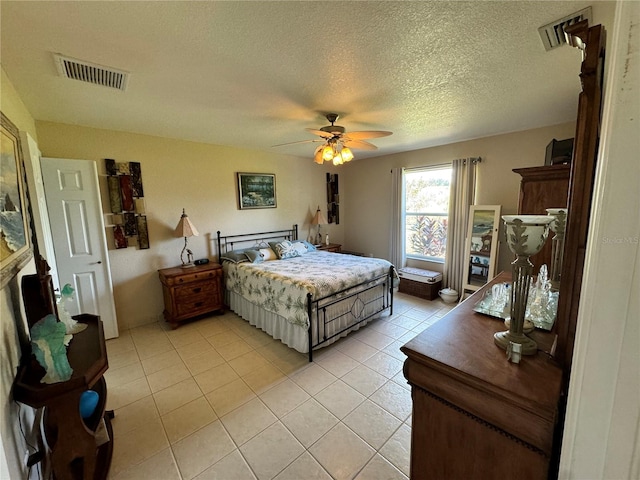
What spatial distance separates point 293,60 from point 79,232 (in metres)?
2.88

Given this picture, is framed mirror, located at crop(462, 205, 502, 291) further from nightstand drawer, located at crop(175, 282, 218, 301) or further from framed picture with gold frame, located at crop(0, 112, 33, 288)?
framed picture with gold frame, located at crop(0, 112, 33, 288)

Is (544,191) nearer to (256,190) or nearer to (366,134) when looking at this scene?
(366,134)

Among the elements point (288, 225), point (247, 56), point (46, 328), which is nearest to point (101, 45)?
point (247, 56)

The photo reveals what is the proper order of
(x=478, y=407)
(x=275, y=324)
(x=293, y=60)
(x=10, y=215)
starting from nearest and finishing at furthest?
(x=478, y=407), (x=10, y=215), (x=293, y=60), (x=275, y=324)

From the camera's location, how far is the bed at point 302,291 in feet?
9.00

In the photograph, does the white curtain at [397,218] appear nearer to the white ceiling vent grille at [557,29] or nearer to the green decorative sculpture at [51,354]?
the white ceiling vent grille at [557,29]

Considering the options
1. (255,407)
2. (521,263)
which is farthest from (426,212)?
(255,407)

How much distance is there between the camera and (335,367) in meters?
2.59

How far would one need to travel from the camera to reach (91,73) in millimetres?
1804

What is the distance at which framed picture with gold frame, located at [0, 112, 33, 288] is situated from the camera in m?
1.20

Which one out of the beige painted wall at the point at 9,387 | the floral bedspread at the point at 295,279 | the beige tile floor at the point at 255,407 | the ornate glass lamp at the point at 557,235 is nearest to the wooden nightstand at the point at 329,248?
the floral bedspread at the point at 295,279

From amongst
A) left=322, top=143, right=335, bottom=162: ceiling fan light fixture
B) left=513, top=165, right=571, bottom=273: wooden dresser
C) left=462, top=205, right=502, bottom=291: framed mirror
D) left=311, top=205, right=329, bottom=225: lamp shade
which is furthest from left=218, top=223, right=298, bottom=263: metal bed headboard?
left=513, top=165, right=571, bottom=273: wooden dresser

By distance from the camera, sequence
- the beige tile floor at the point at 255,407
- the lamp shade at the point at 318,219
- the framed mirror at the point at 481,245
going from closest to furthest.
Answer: the beige tile floor at the point at 255,407 < the framed mirror at the point at 481,245 < the lamp shade at the point at 318,219

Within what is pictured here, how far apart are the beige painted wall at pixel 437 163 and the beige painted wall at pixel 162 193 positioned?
1.91 metres
